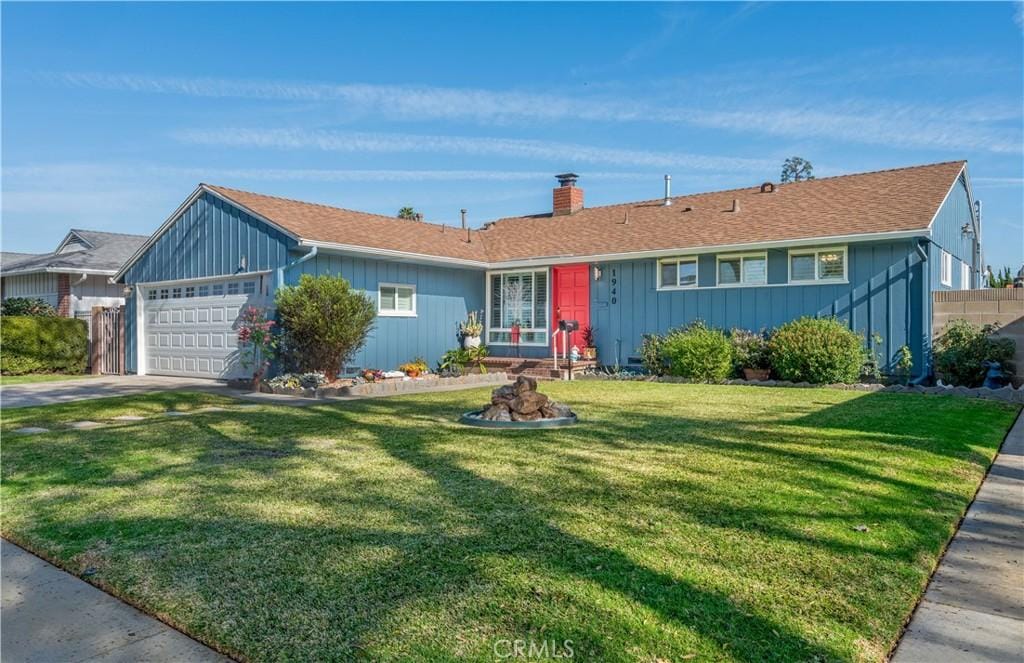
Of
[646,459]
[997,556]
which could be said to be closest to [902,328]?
[646,459]

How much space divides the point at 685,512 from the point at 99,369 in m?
19.1

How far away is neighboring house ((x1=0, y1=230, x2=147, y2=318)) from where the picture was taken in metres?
21.3

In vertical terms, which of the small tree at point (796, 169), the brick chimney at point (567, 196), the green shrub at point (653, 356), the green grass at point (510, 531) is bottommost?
the green grass at point (510, 531)

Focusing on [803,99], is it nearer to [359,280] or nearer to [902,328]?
[902,328]

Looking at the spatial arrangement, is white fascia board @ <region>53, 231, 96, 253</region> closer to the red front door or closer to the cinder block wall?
the red front door

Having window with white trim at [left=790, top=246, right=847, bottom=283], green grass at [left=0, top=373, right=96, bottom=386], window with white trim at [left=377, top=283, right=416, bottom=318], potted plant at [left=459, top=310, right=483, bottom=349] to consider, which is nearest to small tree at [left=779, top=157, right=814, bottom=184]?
window with white trim at [left=790, top=246, right=847, bottom=283]

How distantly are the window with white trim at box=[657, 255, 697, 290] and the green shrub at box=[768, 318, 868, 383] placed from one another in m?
2.85

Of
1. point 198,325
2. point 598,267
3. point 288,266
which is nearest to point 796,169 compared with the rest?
point 598,267

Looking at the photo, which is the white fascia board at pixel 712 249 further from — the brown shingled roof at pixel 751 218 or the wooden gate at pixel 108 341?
the wooden gate at pixel 108 341

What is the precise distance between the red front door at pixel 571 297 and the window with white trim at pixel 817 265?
16.7 feet

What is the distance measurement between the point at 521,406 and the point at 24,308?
766 inches

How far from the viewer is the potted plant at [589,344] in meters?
16.8

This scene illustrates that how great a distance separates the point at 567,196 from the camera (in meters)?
20.8

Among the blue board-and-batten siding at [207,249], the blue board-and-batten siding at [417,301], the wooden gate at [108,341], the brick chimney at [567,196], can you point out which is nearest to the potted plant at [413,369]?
the blue board-and-batten siding at [417,301]
